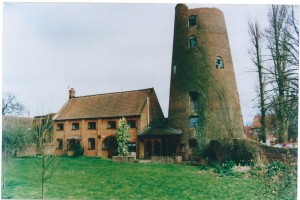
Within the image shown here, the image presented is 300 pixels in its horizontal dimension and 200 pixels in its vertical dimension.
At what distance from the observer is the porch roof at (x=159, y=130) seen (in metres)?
25.9

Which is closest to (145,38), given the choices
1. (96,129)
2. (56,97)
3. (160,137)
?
(56,97)

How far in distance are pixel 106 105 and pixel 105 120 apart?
159 centimetres

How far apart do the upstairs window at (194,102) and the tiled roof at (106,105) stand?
213 inches

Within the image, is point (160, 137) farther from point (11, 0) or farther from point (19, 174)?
point (11, 0)

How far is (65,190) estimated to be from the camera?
13250 mm

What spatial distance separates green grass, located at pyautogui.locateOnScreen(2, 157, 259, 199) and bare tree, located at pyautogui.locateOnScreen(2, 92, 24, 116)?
105 inches

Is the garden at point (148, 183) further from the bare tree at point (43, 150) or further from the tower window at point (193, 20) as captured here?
the tower window at point (193, 20)

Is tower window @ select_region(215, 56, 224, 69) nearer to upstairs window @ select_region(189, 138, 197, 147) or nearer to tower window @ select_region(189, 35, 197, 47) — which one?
tower window @ select_region(189, 35, 197, 47)

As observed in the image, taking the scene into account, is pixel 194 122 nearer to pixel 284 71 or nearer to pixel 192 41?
pixel 192 41

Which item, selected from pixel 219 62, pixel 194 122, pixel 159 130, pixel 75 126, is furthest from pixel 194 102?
pixel 75 126

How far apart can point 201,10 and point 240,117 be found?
9439mm

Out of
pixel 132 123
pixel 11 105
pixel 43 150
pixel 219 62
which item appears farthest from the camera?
pixel 132 123

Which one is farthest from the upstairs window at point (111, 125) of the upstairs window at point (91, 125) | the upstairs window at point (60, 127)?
the upstairs window at point (60, 127)

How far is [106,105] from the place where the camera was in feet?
98.6
